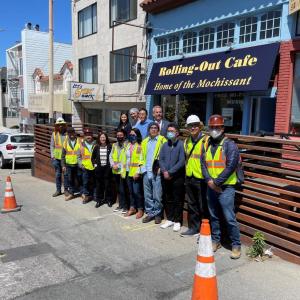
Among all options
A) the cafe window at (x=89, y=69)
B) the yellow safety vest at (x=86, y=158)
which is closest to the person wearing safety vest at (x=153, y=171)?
the yellow safety vest at (x=86, y=158)

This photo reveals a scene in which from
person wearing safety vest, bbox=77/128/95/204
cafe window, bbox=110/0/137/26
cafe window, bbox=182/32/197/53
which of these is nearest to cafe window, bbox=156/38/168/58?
cafe window, bbox=182/32/197/53

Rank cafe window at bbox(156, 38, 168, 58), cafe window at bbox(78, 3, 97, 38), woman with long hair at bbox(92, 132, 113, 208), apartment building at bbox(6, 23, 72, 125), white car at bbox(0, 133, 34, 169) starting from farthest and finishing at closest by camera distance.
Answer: apartment building at bbox(6, 23, 72, 125) < cafe window at bbox(78, 3, 97, 38) < white car at bbox(0, 133, 34, 169) < cafe window at bbox(156, 38, 168, 58) < woman with long hair at bbox(92, 132, 113, 208)

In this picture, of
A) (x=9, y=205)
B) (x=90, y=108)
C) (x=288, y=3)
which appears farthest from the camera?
(x=90, y=108)

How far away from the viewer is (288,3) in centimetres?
962

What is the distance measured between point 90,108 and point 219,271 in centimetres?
1807

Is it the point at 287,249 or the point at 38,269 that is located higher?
the point at 287,249

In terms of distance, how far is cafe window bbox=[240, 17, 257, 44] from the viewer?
10812 millimetres

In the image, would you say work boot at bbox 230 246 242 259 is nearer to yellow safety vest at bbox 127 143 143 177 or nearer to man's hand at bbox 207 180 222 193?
man's hand at bbox 207 180 222 193

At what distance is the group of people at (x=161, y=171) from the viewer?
15.7 feet

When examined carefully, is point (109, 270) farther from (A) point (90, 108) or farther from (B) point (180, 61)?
(A) point (90, 108)

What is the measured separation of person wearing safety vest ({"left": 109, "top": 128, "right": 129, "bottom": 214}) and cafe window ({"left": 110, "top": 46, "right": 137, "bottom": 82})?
933 cm

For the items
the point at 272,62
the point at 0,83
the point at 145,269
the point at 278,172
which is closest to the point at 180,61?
the point at 272,62

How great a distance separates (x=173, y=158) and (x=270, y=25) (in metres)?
6.67

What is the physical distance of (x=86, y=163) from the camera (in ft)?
25.2
